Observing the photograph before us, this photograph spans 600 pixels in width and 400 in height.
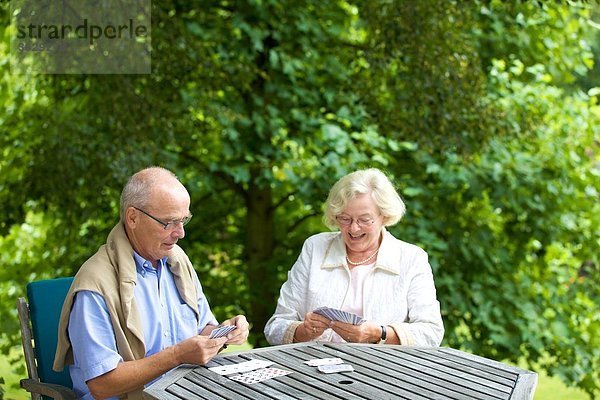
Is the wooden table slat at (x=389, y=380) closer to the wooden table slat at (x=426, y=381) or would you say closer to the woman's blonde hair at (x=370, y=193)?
the wooden table slat at (x=426, y=381)

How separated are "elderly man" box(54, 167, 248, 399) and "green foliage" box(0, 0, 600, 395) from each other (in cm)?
201

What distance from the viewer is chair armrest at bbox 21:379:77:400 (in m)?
2.89

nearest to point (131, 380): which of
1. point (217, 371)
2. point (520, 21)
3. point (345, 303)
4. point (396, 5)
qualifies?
point (217, 371)

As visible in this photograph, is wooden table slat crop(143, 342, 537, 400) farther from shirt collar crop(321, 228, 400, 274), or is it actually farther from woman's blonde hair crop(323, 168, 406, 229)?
woman's blonde hair crop(323, 168, 406, 229)

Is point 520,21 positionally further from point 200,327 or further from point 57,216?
point 200,327

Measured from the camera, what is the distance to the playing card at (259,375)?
107 inches

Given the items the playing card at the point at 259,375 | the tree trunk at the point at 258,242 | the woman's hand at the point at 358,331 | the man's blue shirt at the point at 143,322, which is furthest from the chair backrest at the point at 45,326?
the tree trunk at the point at 258,242

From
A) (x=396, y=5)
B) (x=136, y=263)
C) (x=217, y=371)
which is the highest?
(x=396, y=5)

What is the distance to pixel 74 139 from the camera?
502 centimetres

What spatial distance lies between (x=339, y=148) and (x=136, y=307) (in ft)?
9.20

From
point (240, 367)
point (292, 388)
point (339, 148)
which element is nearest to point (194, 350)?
point (240, 367)

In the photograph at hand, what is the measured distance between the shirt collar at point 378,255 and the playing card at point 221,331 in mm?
706

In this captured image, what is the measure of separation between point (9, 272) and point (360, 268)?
297cm

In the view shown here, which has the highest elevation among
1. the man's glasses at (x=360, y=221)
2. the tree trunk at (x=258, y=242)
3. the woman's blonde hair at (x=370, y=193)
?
the woman's blonde hair at (x=370, y=193)
